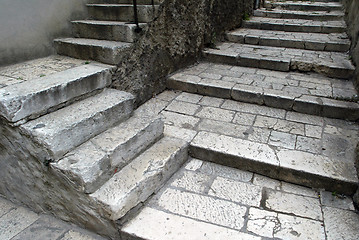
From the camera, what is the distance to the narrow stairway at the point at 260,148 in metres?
2.08

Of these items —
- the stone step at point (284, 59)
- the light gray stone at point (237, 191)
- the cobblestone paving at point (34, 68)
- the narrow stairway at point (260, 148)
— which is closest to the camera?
the narrow stairway at point (260, 148)

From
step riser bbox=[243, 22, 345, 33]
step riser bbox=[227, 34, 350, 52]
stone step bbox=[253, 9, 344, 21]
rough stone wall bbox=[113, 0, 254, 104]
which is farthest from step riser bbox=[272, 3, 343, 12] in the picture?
rough stone wall bbox=[113, 0, 254, 104]

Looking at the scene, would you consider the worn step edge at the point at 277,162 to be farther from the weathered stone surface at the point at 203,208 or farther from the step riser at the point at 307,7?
the step riser at the point at 307,7

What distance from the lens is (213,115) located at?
11.0ft

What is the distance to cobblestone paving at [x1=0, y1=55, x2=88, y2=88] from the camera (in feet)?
8.15

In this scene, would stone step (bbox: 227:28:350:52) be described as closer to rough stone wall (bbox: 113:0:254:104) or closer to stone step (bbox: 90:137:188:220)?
rough stone wall (bbox: 113:0:254:104)

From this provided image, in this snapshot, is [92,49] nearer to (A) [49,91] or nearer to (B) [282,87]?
(A) [49,91]

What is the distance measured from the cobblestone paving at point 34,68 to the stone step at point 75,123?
0.51 meters

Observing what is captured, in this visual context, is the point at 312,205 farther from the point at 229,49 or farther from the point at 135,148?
the point at 229,49

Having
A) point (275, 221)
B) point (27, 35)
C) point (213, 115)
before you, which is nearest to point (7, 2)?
point (27, 35)

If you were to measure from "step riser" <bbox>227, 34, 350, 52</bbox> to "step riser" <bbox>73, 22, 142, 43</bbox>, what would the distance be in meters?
3.17

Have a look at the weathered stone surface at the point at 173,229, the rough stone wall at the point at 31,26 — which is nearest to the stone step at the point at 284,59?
the rough stone wall at the point at 31,26

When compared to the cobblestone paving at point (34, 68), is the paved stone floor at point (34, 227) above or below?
below

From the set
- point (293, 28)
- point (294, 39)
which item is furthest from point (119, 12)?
point (293, 28)
